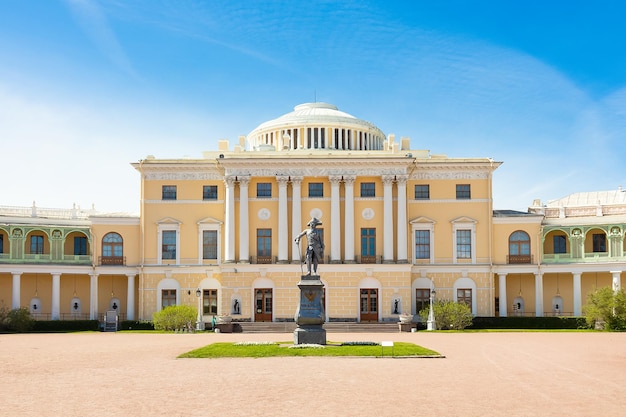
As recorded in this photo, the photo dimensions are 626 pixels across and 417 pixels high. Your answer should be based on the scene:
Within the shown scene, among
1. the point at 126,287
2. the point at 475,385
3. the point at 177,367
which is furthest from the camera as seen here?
the point at 126,287

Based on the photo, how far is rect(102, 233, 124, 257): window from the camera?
59.3m

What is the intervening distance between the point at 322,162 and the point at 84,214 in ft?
70.6

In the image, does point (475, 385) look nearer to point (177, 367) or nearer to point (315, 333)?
point (177, 367)

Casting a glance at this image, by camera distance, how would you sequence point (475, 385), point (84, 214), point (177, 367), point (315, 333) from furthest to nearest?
point (84, 214) < point (315, 333) < point (177, 367) < point (475, 385)

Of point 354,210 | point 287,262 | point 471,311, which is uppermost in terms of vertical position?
point 354,210

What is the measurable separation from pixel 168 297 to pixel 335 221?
1359 cm

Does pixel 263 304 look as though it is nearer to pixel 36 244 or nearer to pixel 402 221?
pixel 402 221

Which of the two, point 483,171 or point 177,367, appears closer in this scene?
point 177,367

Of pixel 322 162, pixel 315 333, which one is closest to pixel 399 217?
pixel 322 162

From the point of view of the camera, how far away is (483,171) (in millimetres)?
59031

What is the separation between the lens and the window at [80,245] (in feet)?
202

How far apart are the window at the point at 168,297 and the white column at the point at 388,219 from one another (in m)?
15.7

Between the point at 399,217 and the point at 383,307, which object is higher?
the point at 399,217

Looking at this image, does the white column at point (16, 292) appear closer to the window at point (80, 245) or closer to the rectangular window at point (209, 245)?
the window at point (80, 245)
